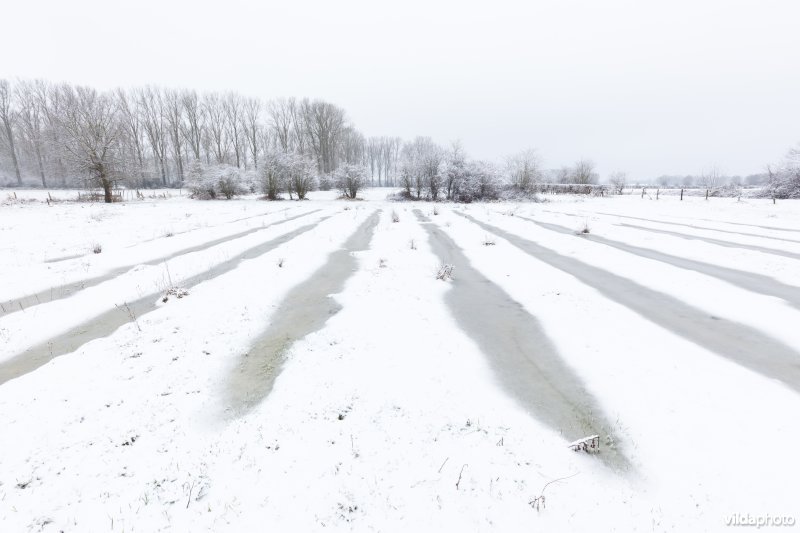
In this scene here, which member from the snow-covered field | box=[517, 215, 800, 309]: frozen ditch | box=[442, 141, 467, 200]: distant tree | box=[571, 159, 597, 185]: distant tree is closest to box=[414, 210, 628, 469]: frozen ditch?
the snow-covered field

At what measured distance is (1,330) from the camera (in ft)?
14.0

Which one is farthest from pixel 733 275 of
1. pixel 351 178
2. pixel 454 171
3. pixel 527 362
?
pixel 351 178

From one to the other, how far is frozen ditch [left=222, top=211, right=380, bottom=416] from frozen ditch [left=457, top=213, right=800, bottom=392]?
4.42 meters

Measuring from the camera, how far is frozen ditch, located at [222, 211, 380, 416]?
308 centimetres

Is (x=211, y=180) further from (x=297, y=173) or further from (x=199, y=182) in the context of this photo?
(x=297, y=173)

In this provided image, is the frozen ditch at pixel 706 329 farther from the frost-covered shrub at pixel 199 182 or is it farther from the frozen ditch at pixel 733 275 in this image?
the frost-covered shrub at pixel 199 182

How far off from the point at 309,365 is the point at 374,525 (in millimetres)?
1838

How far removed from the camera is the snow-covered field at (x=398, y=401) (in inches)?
77.0

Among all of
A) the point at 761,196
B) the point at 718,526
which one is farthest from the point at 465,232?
the point at 761,196

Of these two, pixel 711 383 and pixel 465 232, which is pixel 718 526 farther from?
pixel 465 232

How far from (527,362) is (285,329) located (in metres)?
Answer: 2.90

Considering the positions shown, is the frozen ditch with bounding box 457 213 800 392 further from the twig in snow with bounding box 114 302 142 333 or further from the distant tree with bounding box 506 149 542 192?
the distant tree with bounding box 506 149 542 192

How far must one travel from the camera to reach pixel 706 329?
13.9ft

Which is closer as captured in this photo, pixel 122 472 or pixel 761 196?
pixel 122 472
